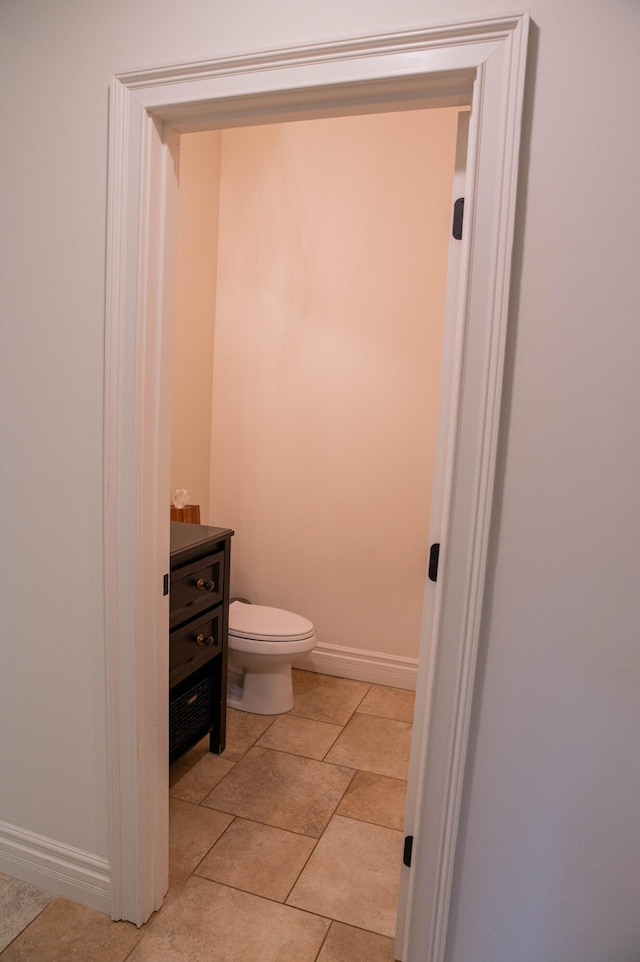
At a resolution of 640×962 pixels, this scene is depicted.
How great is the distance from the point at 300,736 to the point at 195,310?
78.1 inches

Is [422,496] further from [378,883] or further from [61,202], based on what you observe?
[61,202]

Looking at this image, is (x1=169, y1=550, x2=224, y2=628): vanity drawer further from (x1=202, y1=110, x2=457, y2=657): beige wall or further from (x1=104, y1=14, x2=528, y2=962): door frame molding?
(x1=202, y1=110, x2=457, y2=657): beige wall

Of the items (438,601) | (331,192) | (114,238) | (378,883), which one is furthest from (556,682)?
(331,192)

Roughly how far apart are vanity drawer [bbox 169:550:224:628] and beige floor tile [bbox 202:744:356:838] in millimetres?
661

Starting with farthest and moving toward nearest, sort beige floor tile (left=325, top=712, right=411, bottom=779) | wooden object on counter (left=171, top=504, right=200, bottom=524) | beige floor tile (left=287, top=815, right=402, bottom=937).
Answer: wooden object on counter (left=171, top=504, right=200, bottom=524)
beige floor tile (left=325, top=712, right=411, bottom=779)
beige floor tile (left=287, top=815, right=402, bottom=937)

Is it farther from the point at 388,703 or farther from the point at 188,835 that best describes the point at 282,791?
the point at 388,703

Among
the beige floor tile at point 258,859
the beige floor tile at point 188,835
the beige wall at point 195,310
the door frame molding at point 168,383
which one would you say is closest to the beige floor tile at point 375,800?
the beige floor tile at point 258,859

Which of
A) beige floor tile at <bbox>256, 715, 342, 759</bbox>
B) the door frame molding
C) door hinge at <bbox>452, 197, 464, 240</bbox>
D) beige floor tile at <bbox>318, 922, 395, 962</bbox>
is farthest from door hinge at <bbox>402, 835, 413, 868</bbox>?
door hinge at <bbox>452, 197, 464, 240</bbox>

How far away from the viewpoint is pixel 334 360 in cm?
307

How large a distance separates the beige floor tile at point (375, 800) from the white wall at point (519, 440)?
741mm

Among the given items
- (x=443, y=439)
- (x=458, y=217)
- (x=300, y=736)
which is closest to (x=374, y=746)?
(x=300, y=736)

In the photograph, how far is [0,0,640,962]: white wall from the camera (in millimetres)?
1209

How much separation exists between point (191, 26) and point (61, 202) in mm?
497

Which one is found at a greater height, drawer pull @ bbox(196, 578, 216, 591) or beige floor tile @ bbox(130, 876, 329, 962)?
drawer pull @ bbox(196, 578, 216, 591)
